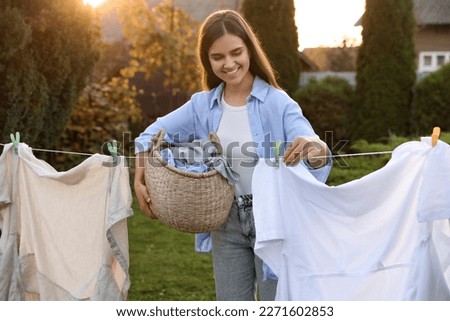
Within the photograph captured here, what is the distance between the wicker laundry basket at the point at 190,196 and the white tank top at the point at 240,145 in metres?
0.08

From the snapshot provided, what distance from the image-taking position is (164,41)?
11.1m

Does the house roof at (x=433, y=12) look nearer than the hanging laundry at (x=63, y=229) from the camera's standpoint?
No

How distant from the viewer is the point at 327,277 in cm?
231

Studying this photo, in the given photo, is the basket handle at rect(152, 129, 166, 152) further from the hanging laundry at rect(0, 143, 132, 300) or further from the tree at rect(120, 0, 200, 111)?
the tree at rect(120, 0, 200, 111)

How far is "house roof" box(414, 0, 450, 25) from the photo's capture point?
13.6 m

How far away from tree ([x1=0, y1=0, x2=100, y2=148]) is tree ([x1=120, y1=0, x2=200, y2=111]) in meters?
4.18

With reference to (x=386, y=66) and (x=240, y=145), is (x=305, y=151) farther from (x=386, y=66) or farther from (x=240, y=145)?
(x=386, y=66)

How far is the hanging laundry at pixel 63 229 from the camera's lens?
9.00 feet

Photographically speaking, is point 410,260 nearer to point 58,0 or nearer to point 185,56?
point 58,0

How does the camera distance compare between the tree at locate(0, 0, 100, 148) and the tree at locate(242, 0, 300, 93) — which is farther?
the tree at locate(242, 0, 300, 93)

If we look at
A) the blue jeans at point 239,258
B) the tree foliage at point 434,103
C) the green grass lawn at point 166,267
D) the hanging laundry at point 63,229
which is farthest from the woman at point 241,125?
the tree foliage at point 434,103

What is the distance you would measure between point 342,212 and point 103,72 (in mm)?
11229

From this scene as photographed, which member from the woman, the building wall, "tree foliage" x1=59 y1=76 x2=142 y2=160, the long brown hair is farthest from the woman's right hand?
the building wall

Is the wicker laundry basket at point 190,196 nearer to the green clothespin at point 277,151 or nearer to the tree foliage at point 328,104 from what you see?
the green clothespin at point 277,151
